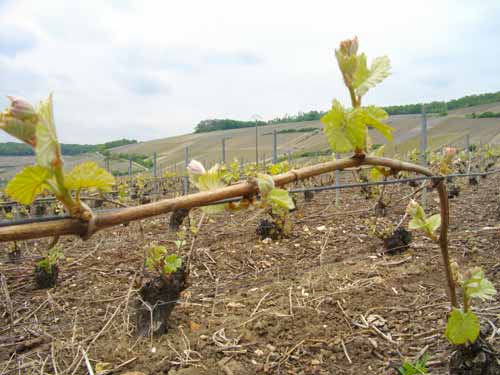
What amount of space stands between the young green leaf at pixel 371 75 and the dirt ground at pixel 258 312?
37cm

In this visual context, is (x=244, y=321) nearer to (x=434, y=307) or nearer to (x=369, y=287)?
(x=369, y=287)

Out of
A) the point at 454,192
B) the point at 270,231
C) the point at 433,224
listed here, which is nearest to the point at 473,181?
the point at 454,192

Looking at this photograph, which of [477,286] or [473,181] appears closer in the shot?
[477,286]

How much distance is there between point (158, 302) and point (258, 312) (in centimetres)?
61

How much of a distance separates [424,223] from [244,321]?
4.70 feet

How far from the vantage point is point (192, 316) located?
2.52m

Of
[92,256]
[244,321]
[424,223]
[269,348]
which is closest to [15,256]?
[92,256]

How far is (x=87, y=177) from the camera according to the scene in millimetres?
590

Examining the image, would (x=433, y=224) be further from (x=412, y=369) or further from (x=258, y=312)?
(x=258, y=312)

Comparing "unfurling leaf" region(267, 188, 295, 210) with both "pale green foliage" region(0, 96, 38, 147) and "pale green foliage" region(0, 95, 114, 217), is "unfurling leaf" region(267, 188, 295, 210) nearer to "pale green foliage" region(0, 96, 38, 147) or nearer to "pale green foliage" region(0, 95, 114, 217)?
"pale green foliage" region(0, 95, 114, 217)

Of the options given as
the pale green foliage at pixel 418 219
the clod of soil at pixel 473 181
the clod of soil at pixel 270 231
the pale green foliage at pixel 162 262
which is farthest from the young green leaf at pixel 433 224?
the clod of soil at pixel 473 181

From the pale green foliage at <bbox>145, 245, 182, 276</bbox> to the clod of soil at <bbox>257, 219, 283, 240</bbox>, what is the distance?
2.23 m

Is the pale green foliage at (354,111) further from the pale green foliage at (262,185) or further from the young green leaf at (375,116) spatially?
the pale green foliage at (262,185)

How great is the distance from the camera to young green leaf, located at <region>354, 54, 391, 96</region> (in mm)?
801
